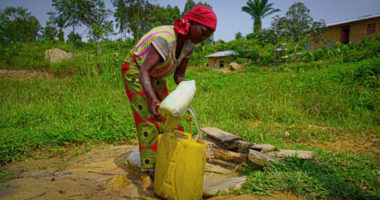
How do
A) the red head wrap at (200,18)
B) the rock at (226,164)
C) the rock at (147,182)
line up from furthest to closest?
the rock at (226,164), the rock at (147,182), the red head wrap at (200,18)

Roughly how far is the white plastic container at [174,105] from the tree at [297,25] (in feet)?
42.3

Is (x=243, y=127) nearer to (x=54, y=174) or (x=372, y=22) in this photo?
(x=54, y=174)

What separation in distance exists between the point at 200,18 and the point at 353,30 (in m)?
18.4

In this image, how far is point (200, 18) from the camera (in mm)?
1607

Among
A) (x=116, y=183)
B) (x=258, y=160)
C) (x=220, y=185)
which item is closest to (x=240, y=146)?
(x=258, y=160)

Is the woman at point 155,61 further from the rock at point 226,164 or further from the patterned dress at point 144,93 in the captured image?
the rock at point 226,164

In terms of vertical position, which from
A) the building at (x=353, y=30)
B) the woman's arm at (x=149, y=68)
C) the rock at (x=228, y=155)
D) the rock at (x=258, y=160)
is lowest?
the rock at (x=228, y=155)

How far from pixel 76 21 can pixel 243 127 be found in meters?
12.0

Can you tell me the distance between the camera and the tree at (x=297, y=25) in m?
13.3

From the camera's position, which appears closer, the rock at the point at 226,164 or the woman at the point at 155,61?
the woman at the point at 155,61

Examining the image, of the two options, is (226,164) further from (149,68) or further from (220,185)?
(149,68)

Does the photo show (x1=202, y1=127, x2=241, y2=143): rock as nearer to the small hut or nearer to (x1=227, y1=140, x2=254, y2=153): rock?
(x1=227, y1=140, x2=254, y2=153): rock

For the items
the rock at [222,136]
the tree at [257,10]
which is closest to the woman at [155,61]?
the rock at [222,136]

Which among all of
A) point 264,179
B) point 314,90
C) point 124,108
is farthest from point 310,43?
point 264,179
